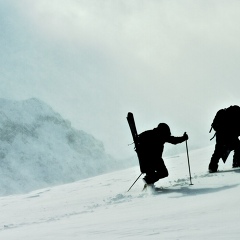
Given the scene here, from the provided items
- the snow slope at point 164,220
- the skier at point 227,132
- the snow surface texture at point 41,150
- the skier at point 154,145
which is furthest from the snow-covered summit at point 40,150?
the snow slope at point 164,220

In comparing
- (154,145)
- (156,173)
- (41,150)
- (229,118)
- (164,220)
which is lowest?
(164,220)

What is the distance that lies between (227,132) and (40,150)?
151713 mm

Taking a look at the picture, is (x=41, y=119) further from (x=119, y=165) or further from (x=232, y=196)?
(x=232, y=196)

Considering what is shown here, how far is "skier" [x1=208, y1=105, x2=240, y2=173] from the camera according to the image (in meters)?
8.84

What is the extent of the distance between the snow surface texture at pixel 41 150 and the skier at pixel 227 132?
116303 mm

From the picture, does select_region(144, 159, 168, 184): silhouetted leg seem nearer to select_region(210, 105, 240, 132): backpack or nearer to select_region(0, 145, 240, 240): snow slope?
select_region(0, 145, 240, 240): snow slope

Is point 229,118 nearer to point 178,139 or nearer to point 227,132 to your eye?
point 227,132

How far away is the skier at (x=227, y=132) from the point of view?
884 cm

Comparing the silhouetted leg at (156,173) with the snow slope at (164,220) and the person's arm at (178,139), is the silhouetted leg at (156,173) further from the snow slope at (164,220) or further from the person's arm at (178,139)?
the snow slope at (164,220)

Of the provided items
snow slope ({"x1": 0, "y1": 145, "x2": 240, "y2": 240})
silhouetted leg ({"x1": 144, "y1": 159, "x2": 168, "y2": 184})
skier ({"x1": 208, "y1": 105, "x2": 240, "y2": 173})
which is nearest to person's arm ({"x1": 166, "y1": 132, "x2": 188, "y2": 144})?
silhouetted leg ({"x1": 144, "y1": 159, "x2": 168, "y2": 184})

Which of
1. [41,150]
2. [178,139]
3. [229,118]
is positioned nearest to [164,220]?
[178,139]

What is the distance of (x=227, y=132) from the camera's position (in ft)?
29.0

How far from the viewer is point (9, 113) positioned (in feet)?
550

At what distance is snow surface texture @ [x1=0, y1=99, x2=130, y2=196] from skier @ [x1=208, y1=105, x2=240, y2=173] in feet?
382
